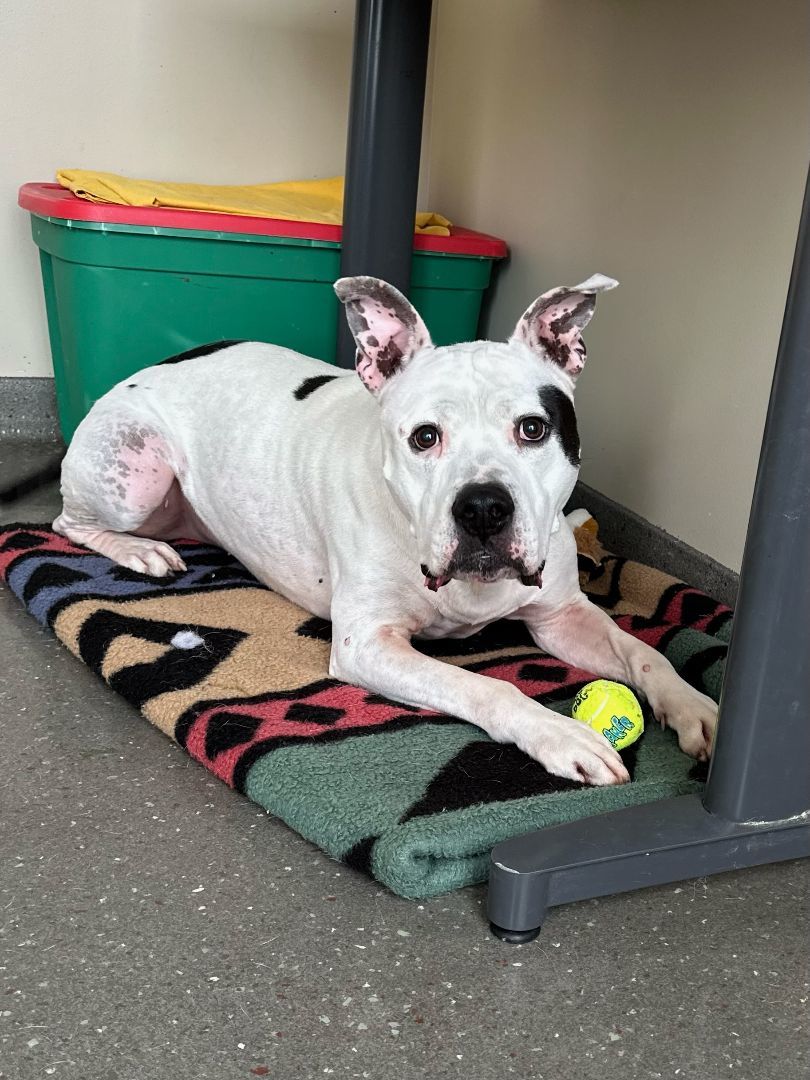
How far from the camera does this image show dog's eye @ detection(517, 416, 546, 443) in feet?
6.31

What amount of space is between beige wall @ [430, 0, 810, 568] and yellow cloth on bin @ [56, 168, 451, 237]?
443 mm

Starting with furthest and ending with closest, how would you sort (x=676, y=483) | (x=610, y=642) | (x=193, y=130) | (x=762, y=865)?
(x=193, y=130)
(x=676, y=483)
(x=610, y=642)
(x=762, y=865)

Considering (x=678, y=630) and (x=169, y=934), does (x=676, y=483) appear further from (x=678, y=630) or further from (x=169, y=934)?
(x=169, y=934)

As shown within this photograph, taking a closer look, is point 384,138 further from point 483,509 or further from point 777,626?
point 777,626

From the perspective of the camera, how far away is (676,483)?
2.75 metres

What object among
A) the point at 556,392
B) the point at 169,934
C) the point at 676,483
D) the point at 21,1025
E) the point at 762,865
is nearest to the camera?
the point at 21,1025

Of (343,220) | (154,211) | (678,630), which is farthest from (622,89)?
(678,630)

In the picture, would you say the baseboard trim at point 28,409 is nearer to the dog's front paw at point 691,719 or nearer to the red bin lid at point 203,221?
the red bin lid at point 203,221

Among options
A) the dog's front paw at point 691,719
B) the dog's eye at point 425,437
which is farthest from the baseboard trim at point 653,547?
the dog's eye at point 425,437

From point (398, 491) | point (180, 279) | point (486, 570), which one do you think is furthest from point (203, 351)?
point (486, 570)

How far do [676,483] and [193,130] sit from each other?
2177 millimetres

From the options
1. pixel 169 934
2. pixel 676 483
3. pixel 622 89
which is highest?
pixel 622 89

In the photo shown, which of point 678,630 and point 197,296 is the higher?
point 197,296

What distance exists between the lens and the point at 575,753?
173 centimetres
